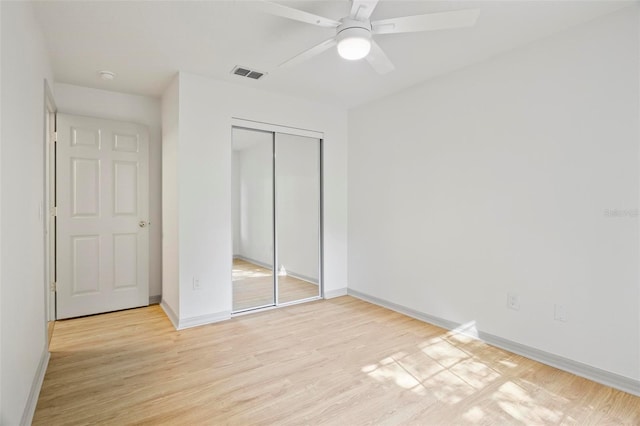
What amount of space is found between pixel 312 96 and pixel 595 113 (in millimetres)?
2620

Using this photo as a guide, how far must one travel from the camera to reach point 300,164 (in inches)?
158

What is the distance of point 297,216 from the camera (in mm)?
4016

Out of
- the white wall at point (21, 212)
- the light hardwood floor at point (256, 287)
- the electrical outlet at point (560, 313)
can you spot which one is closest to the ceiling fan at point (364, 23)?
the white wall at point (21, 212)

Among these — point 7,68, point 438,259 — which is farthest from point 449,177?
point 7,68

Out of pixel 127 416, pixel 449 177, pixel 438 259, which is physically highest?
pixel 449 177

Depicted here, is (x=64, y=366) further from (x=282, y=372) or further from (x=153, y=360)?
(x=282, y=372)

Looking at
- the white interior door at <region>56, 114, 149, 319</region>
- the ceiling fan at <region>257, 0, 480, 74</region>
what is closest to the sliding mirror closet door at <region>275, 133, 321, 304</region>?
the white interior door at <region>56, 114, 149, 319</region>

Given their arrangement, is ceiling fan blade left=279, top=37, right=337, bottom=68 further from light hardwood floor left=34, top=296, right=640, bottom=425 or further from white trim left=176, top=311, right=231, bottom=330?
white trim left=176, top=311, right=231, bottom=330

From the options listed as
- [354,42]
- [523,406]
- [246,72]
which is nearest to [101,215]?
[246,72]

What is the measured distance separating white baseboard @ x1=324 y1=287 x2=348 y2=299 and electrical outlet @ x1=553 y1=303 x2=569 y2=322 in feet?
7.85

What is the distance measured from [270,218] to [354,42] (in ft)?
7.53

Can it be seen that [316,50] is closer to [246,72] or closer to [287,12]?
[287,12]

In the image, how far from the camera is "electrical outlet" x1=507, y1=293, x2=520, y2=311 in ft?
8.65

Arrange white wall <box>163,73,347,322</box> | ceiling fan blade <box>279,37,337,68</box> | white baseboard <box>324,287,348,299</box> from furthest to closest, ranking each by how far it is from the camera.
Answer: white baseboard <box>324,287,348,299</box> < white wall <box>163,73,347,322</box> < ceiling fan blade <box>279,37,337,68</box>
